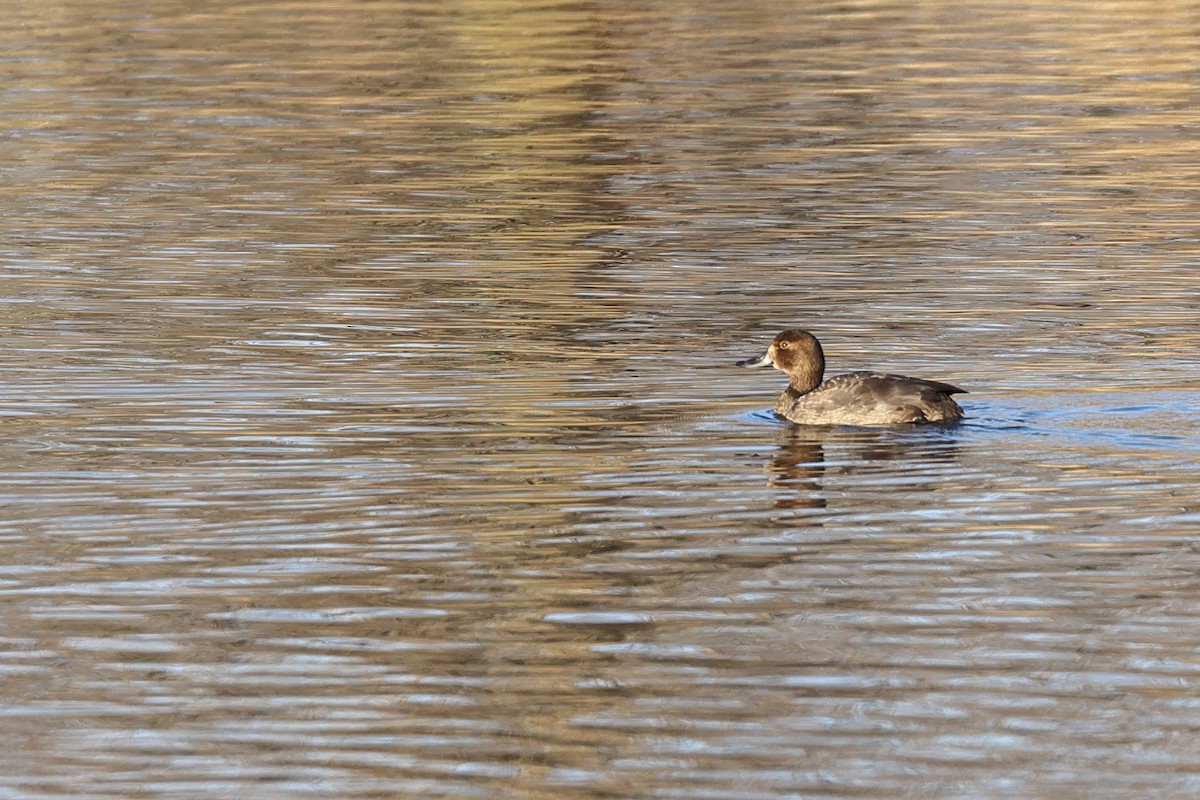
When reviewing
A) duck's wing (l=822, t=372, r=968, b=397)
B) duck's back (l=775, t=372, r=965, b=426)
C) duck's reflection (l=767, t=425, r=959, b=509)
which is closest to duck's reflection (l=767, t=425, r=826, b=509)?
duck's reflection (l=767, t=425, r=959, b=509)

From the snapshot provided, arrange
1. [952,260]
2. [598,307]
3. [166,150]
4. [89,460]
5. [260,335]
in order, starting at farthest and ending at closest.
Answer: [166,150] → [952,260] → [598,307] → [260,335] → [89,460]

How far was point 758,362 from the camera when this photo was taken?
16.2m

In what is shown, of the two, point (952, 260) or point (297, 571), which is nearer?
point (297, 571)

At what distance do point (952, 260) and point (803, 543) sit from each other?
10.5m

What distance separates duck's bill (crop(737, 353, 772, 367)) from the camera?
52.7ft

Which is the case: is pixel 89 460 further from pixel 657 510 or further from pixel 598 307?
pixel 598 307

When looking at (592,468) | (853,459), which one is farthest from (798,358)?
(592,468)

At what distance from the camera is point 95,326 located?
18.7 m

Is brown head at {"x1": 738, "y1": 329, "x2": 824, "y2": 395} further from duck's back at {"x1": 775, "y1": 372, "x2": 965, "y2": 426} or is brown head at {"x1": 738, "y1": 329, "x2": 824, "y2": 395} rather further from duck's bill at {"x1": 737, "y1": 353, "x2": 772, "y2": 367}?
duck's back at {"x1": 775, "y1": 372, "x2": 965, "y2": 426}

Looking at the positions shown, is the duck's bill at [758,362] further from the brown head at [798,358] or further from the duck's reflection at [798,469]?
the duck's reflection at [798,469]

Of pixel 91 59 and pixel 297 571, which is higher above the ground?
pixel 297 571

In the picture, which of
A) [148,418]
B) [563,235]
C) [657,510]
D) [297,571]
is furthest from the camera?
[563,235]

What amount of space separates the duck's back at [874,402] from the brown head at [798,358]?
0.47 meters

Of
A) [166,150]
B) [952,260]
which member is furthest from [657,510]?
[166,150]
